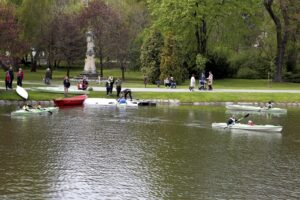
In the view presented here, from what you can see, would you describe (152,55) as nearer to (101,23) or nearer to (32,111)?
(101,23)

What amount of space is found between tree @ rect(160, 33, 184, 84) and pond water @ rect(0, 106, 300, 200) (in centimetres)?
2630

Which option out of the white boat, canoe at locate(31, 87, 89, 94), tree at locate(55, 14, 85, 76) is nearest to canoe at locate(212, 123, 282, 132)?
the white boat

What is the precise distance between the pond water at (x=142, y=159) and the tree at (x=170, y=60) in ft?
86.3

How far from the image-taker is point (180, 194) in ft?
59.1

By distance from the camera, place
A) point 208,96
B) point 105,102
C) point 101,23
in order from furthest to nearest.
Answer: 1. point 101,23
2. point 208,96
3. point 105,102

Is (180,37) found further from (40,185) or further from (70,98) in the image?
(40,185)

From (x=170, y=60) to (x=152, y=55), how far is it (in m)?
3.06

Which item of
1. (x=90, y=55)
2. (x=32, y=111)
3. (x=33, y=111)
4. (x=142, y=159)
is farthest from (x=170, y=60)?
(x=142, y=159)

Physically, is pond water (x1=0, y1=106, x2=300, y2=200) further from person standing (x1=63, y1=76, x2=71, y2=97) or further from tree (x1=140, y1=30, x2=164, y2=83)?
tree (x1=140, y1=30, x2=164, y2=83)

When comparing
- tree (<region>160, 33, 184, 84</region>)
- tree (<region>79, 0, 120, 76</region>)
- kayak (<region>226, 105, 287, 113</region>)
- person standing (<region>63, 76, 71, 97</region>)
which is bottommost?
kayak (<region>226, 105, 287, 113</region>)

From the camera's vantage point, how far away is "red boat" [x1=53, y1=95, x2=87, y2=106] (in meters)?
45.5

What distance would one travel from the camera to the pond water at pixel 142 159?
1845 cm

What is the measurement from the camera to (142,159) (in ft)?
77.9

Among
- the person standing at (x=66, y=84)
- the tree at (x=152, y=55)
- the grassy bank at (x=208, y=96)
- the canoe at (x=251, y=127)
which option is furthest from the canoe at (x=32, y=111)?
the tree at (x=152, y=55)
